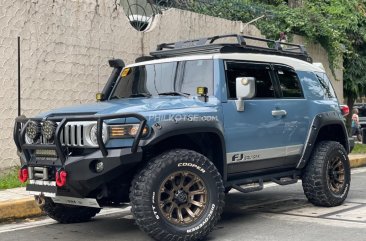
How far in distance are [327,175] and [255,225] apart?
1461 millimetres

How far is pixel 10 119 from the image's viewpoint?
9758mm

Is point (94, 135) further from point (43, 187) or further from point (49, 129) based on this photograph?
point (43, 187)

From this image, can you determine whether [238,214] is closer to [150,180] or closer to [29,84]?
[150,180]

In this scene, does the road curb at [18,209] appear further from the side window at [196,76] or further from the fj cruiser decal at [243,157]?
the fj cruiser decal at [243,157]

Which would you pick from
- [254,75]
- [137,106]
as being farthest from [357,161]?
[137,106]

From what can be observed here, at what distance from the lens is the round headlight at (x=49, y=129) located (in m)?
5.65

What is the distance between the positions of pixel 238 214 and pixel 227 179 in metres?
1.09

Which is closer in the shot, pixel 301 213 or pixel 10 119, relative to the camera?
pixel 301 213

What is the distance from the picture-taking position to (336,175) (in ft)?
25.8

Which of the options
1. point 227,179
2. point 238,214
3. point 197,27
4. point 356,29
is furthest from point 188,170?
point 356,29

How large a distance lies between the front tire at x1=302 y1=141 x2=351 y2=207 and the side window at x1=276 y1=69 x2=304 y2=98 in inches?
32.4

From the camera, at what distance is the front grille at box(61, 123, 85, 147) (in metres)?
5.48

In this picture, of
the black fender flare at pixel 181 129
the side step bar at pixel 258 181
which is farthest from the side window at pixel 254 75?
the side step bar at pixel 258 181

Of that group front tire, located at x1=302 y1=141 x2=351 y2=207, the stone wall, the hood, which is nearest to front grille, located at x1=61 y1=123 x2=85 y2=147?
the hood
